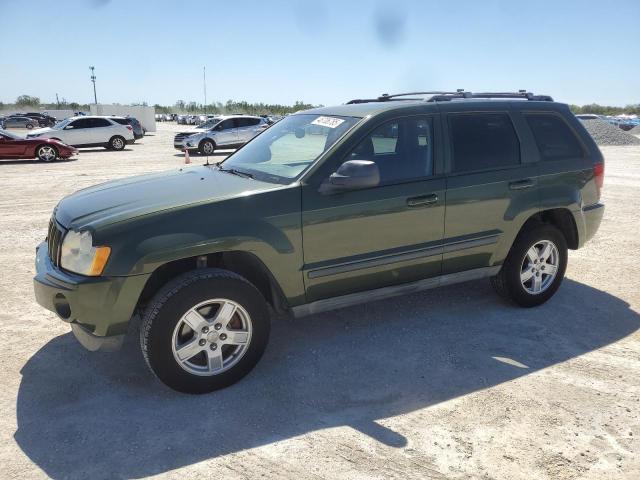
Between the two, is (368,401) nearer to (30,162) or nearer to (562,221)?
(562,221)

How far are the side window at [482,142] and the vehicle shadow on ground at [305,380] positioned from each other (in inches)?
52.7

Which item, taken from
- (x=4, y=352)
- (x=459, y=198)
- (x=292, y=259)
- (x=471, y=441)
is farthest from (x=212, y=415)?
(x=459, y=198)

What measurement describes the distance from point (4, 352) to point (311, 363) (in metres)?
2.30

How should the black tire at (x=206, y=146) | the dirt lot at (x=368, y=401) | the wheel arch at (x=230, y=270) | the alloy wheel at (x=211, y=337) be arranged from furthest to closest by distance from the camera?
the black tire at (x=206, y=146) < the wheel arch at (x=230, y=270) < the alloy wheel at (x=211, y=337) < the dirt lot at (x=368, y=401)

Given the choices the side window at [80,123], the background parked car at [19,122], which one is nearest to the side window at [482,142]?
the side window at [80,123]

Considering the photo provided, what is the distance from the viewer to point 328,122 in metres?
4.00

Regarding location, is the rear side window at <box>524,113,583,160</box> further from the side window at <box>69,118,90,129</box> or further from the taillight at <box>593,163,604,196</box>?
the side window at <box>69,118,90,129</box>

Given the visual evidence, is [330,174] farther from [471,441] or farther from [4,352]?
[4,352]

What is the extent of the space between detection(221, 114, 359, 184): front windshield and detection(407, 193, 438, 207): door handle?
2.34 feet

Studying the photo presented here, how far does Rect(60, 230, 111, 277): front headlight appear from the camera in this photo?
116 inches

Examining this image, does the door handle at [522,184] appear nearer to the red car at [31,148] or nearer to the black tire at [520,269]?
the black tire at [520,269]

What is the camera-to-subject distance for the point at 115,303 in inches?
118

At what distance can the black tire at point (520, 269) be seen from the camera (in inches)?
176

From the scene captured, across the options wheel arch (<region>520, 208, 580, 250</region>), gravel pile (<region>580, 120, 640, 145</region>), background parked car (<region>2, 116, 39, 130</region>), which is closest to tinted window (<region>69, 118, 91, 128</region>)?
wheel arch (<region>520, 208, 580, 250</region>)
